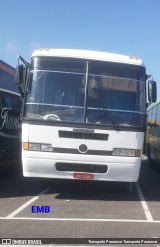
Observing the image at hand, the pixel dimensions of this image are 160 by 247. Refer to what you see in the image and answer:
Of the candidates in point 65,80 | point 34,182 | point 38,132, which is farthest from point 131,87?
point 34,182

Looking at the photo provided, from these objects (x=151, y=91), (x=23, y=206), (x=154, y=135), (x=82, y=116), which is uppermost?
(x=151, y=91)

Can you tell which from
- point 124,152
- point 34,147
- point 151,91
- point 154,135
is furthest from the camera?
point 154,135

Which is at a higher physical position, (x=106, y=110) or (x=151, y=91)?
(x=151, y=91)

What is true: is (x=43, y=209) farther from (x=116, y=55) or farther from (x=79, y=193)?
(x=116, y=55)

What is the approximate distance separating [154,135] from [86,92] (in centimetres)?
827

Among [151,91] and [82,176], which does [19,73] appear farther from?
[151,91]

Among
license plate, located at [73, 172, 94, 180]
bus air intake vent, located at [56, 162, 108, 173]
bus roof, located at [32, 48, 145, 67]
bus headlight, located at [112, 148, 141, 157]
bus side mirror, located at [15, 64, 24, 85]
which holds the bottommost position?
license plate, located at [73, 172, 94, 180]

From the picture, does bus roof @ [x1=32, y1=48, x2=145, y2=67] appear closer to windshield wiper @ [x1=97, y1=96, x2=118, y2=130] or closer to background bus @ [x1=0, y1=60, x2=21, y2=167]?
windshield wiper @ [x1=97, y1=96, x2=118, y2=130]

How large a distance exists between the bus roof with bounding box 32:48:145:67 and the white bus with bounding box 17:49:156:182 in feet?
0.08

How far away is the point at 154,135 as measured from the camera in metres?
17.4

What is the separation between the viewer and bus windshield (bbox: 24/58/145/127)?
376 inches

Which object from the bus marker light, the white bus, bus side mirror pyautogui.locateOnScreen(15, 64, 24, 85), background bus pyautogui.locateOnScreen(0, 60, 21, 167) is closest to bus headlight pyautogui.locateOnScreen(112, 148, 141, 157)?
the white bus

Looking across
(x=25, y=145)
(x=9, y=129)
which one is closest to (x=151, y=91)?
(x=25, y=145)

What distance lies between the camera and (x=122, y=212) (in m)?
8.68
